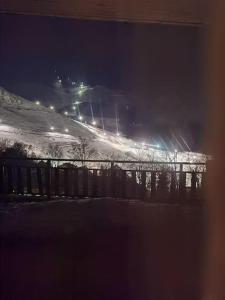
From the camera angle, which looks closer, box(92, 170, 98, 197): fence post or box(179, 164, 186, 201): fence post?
box(179, 164, 186, 201): fence post

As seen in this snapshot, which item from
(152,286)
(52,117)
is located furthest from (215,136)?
(52,117)

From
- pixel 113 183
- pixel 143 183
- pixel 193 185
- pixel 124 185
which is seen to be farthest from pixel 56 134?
pixel 193 185

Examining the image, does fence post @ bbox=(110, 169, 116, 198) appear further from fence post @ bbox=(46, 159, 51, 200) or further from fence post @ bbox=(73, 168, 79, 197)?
fence post @ bbox=(46, 159, 51, 200)

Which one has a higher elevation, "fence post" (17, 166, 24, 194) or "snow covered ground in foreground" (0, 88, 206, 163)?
"snow covered ground in foreground" (0, 88, 206, 163)

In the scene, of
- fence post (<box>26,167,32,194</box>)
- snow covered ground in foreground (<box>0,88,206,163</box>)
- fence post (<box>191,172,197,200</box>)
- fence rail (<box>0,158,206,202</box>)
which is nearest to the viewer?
fence post (<box>191,172,197,200</box>)

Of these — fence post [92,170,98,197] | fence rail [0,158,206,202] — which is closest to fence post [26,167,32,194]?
fence rail [0,158,206,202]

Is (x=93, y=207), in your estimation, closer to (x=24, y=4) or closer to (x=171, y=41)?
(x=24, y=4)

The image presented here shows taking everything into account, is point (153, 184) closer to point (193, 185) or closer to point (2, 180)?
point (193, 185)

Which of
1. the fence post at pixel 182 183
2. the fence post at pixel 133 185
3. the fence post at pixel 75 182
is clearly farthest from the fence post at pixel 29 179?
the fence post at pixel 182 183

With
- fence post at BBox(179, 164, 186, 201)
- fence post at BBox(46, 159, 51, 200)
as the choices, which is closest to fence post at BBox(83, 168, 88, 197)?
fence post at BBox(46, 159, 51, 200)

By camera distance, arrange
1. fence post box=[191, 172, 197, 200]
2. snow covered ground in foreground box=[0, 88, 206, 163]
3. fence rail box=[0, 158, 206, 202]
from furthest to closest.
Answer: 1. snow covered ground in foreground box=[0, 88, 206, 163]
2. fence rail box=[0, 158, 206, 202]
3. fence post box=[191, 172, 197, 200]
